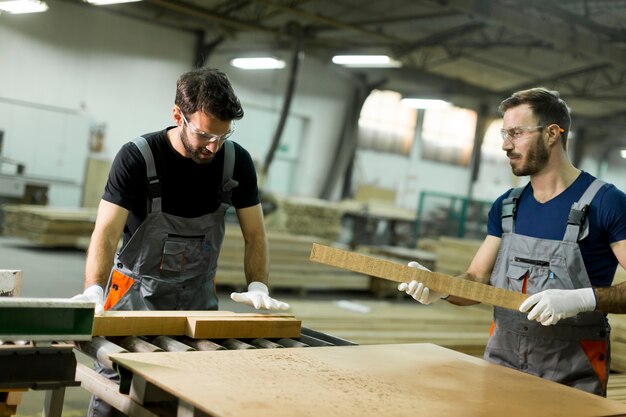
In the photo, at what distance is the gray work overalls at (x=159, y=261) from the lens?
309 cm

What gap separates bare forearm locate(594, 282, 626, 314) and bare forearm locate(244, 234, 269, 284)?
1.53 m

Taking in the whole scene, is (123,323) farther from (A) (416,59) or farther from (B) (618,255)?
(A) (416,59)

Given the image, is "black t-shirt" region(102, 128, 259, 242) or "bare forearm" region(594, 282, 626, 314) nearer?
"bare forearm" region(594, 282, 626, 314)

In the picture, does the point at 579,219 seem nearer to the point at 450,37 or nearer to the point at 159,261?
the point at 159,261

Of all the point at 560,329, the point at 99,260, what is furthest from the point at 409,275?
the point at 99,260

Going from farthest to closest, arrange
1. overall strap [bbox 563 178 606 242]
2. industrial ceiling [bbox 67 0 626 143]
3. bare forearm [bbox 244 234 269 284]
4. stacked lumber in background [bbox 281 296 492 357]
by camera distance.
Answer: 1. industrial ceiling [bbox 67 0 626 143]
2. stacked lumber in background [bbox 281 296 492 357]
3. bare forearm [bbox 244 234 269 284]
4. overall strap [bbox 563 178 606 242]

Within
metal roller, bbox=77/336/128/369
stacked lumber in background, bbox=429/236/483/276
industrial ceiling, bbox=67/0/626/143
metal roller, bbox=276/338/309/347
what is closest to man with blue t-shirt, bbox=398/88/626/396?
metal roller, bbox=276/338/309/347

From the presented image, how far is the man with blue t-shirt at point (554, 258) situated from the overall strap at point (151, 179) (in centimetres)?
111

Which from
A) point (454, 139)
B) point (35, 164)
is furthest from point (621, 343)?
point (454, 139)

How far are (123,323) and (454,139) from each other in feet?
72.6

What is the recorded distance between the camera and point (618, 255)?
114 inches

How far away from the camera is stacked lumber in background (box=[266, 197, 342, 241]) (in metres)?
14.6

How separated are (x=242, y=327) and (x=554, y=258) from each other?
4.40 ft

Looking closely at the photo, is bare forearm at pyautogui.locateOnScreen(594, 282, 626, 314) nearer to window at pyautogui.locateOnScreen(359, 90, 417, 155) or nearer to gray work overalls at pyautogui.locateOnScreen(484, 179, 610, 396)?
gray work overalls at pyautogui.locateOnScreen(484, 179, 610, 396)
